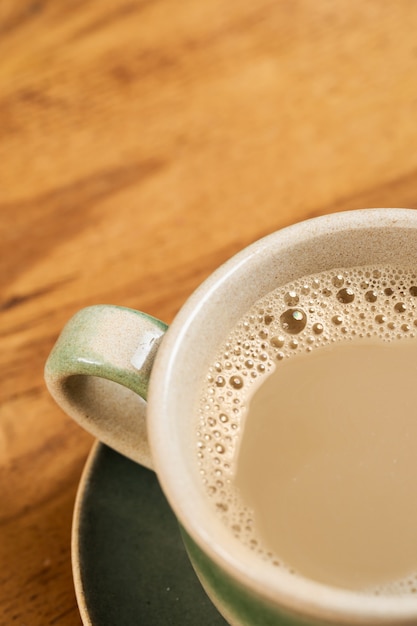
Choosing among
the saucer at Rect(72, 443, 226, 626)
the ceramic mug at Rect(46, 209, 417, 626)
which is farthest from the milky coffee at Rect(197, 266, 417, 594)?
the saucer at Rect(72, 443, 226, 626)

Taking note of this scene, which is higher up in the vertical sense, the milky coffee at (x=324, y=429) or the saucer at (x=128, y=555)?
the milky coffee at (x=324, y=429)

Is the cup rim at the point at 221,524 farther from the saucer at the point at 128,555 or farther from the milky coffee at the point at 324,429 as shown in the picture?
the saucer at the point at 128,555

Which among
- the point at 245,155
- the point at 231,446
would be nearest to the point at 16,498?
the point at 231,446

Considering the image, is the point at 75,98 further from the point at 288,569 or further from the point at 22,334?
the point at 288,569

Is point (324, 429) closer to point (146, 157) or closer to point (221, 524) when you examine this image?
point (221, 524)

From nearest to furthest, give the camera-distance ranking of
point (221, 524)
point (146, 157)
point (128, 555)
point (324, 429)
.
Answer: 1. point (221, 524)
2. point (324, 429)
3. point (128, 555)
4. point (146, 157)

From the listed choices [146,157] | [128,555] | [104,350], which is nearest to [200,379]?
[104,350]

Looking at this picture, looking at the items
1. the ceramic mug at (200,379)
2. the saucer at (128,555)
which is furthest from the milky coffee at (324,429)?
the saucer at (128,555)
